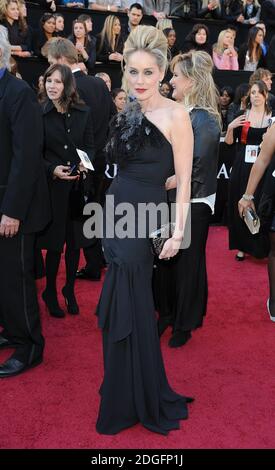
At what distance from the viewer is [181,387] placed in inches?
110

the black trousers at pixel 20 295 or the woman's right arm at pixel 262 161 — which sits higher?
the woman's right arm at pixel 262 161

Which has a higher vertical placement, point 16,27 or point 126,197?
point 16,27

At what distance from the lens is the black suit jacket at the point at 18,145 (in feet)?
8.33

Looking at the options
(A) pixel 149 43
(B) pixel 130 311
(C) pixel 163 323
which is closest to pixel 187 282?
(C) pixel 163 323

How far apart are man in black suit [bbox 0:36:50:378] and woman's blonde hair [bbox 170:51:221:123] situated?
0.85m

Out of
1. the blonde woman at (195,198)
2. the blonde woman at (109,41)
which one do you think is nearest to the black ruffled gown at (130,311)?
the blonde woman at (195,198)

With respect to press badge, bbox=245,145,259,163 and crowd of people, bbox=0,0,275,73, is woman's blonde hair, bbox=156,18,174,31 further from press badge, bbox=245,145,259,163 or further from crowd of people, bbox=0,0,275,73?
press badge, bbox=245,145,259,163

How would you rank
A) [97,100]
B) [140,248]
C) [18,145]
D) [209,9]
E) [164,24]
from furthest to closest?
1. [209,9]
2. [164,24]
3. [97,100]
4. [18,145]
5. [140,248]

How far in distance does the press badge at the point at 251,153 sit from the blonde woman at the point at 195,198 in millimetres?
1760

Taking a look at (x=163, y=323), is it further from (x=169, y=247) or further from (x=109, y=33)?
(x=109, y=33)

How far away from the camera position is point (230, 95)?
723 cm

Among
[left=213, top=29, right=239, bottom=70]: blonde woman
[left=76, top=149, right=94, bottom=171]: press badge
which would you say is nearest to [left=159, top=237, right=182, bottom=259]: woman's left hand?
[left=76, top=149, right=94, bottom=171]: press badge

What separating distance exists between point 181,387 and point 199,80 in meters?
1.65
